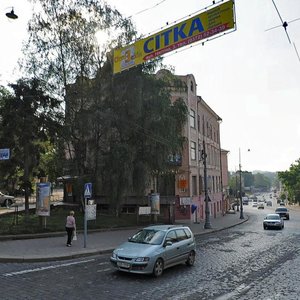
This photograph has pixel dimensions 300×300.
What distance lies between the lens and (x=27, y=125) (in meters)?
27.0

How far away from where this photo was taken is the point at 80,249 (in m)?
17.6

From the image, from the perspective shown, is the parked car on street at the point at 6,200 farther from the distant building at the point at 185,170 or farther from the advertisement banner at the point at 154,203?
the advertisement banner at the point at 154,203

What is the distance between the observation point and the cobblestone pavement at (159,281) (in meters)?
9.96

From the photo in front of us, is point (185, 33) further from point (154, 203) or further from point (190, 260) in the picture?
point (154, 203)

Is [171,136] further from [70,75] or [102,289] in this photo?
[102,289]

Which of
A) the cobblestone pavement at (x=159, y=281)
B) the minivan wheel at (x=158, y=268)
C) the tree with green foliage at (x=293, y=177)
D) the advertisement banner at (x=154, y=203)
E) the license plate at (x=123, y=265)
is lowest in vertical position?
the cobblestone pavement at (x=159, y=281)

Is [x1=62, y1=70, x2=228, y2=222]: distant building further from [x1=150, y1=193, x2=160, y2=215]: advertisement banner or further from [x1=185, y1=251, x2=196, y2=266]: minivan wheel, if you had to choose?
[x1=185, y1=251, x2=196, y2=266]: minivan wheel

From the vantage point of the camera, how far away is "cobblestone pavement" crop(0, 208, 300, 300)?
32.7 ft

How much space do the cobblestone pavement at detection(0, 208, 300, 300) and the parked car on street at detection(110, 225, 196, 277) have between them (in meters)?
0.35

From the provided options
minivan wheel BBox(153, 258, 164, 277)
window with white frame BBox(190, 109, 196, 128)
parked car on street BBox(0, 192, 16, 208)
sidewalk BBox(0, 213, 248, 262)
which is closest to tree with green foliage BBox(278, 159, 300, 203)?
window with white frame BBox(190, 109, 196, 128)

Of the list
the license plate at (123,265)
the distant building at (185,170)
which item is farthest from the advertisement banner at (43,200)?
the license plate at (123,265)

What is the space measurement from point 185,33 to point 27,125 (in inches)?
732

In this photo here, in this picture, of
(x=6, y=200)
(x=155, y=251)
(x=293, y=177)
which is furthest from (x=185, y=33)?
(x=293, y=177)

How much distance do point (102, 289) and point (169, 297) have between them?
1.92 m
